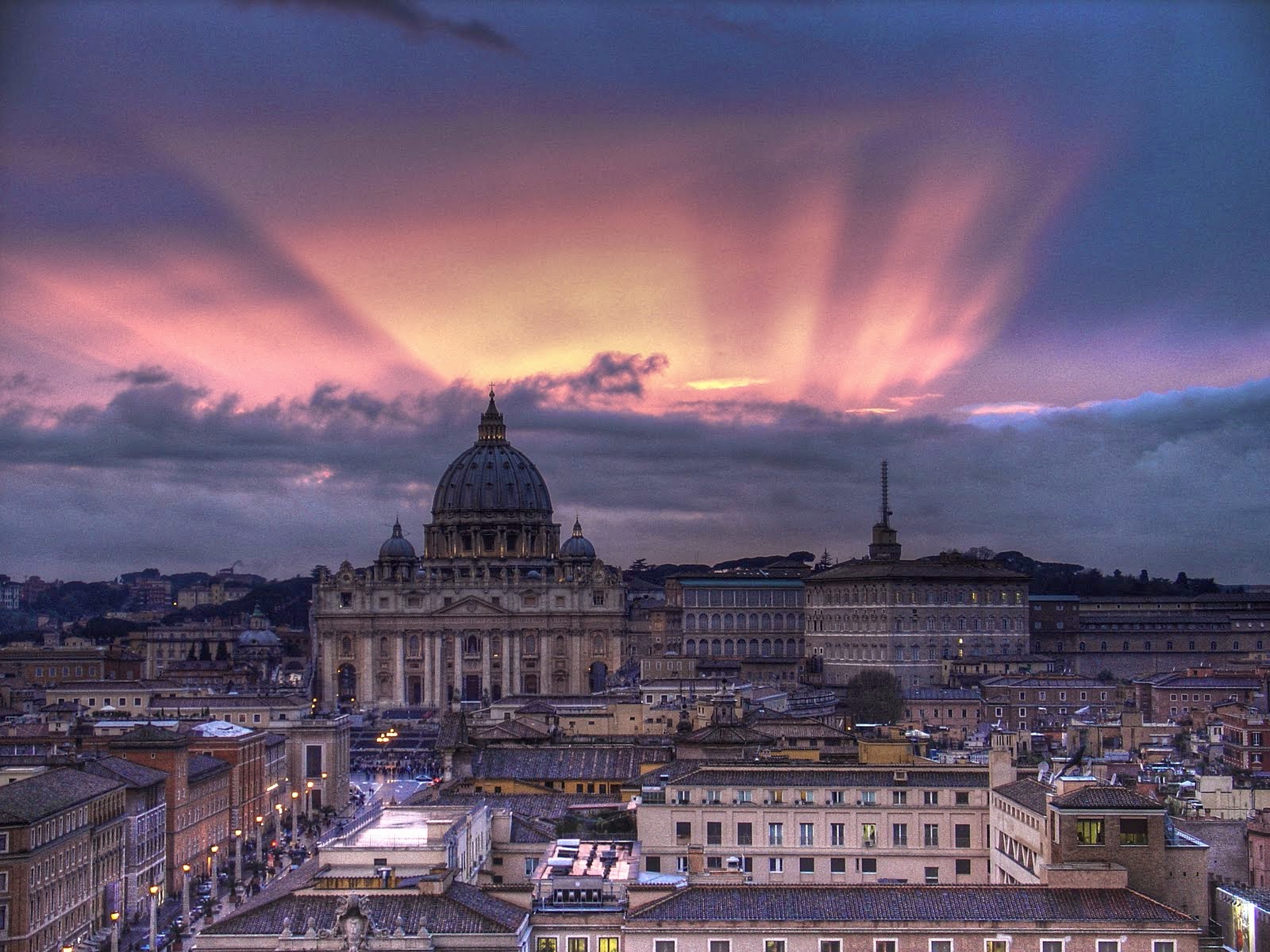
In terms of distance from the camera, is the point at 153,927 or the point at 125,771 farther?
the point at 125,771

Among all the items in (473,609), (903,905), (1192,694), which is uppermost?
(473,609)

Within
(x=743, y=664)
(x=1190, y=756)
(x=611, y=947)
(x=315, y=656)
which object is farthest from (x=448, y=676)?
(x=611, y=947)

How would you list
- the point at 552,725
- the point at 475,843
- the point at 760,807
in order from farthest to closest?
the point at 552,725 → the point at 760,807 → the point at 475,843

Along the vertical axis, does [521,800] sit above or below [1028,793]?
below

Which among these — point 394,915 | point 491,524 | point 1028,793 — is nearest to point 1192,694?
point 1028,793

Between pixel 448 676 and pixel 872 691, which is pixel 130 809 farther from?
pixel 448 676

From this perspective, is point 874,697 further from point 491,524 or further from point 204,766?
point 491,524
